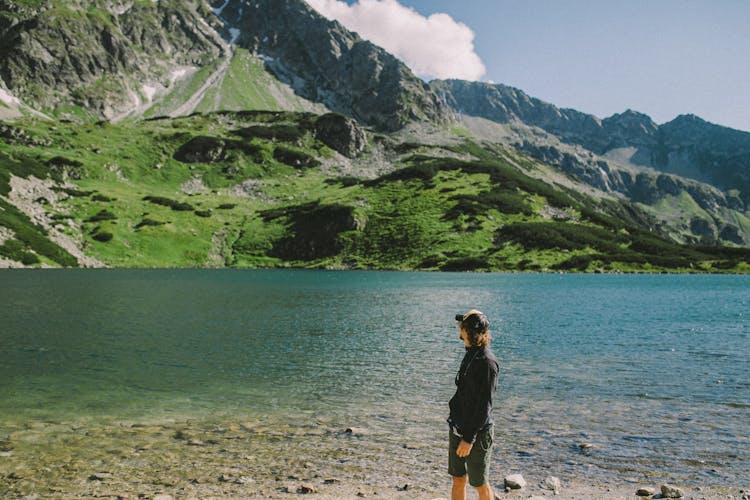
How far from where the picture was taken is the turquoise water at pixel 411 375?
55.0 ft

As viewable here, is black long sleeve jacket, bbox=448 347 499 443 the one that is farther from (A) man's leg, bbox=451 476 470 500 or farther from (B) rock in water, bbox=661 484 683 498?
(B) rock in water, bbox=661 484 683 498

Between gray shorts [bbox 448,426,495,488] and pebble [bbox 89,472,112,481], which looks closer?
gray shorts [bbox 448,426,495,488]

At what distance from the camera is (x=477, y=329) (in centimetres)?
952

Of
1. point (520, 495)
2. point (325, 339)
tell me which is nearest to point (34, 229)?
point (325, 339)

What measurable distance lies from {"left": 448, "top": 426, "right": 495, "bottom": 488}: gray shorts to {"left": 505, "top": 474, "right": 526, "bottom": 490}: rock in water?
11.8 ft

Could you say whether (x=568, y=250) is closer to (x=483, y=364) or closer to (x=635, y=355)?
(x=635, y=355)

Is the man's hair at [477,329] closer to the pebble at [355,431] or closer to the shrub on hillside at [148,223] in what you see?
the pebble at [355,431]

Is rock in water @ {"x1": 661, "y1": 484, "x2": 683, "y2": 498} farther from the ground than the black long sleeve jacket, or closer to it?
closer to it

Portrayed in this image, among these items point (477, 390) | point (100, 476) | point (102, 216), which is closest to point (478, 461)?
point (477, 390)

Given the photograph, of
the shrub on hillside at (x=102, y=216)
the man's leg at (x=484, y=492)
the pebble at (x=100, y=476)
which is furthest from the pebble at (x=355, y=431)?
the shrub on hillside at (x=102, y=216)

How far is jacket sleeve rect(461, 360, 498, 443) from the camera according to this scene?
943cm

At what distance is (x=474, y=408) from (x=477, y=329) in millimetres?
1551

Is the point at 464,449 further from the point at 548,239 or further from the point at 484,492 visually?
the point at 548,239

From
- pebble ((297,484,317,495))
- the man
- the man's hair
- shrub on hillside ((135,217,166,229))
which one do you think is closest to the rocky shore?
pebble ((297,484,317,495))
